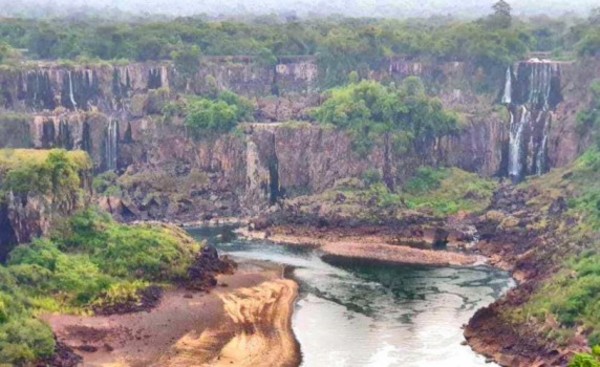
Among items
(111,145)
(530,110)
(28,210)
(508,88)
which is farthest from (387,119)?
(28,210)

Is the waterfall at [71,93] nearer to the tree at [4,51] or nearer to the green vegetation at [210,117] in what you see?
the tree at [4,51]

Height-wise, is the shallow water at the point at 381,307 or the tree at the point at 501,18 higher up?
the tree at the point at 501,18

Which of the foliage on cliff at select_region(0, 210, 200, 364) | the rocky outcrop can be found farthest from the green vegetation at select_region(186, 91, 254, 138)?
the rocky outcrop

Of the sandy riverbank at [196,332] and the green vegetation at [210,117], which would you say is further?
the green vegetation at [210,117]

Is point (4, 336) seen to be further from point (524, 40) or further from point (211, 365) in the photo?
point (524, 40)

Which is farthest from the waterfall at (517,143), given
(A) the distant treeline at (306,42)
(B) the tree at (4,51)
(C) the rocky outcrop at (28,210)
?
(B) the tree at (4,51)

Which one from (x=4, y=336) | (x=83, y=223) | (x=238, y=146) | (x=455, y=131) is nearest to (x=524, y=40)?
(x=455, y=131)

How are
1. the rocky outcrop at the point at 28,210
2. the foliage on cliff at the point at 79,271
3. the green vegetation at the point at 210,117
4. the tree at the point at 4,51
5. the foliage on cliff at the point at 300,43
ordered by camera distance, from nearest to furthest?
the foliage on cliff at the point at 79,271, the rocky outcrop at the point at 28,210, the green vegetation at the point at 210,117, the tree at the point at 4,51, the foliage on cliff at the point at 300,43
